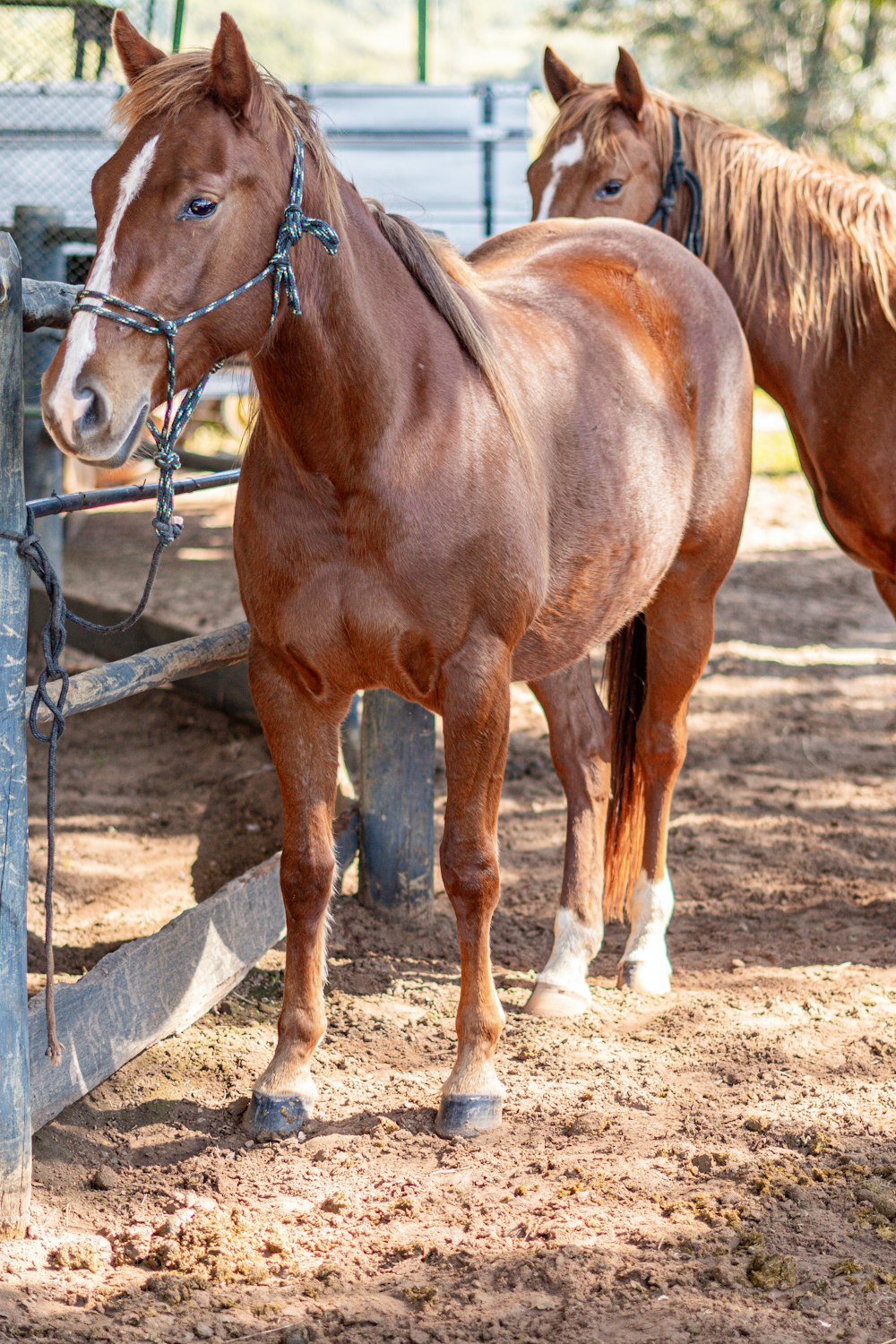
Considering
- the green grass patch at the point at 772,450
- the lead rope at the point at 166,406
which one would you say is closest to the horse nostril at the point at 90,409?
the lead rope at the point at 166,406

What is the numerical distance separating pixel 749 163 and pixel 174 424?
2.68m

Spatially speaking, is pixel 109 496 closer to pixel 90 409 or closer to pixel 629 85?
pixel 90 409

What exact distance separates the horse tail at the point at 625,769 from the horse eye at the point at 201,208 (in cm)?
196

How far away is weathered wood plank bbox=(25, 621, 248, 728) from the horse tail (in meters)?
1.16

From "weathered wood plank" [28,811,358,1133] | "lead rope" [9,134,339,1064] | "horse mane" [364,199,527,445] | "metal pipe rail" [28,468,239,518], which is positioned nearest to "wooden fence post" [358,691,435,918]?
"weathered wood plank" [28,811,358,1133]

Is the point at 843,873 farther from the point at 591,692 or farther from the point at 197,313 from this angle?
the point at 197,313

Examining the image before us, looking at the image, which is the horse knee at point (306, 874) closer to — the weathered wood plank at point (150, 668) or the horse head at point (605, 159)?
the weathered wood plank at point (150, 668)

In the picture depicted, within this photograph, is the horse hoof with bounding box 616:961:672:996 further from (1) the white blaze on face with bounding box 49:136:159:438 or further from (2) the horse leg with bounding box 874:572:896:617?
A: (1) the white blaze on face with bounding box 49:136:159:438

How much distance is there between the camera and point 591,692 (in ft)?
A: 11.8

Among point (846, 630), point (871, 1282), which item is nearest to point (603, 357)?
point (871, 1282)

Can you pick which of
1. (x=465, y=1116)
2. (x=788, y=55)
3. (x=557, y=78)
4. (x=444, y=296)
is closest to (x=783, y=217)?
(x=557, y=78)

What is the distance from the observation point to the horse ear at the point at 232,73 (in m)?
1.88

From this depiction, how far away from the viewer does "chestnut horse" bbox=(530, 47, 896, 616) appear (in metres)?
3.73

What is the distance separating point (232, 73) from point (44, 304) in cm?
58
